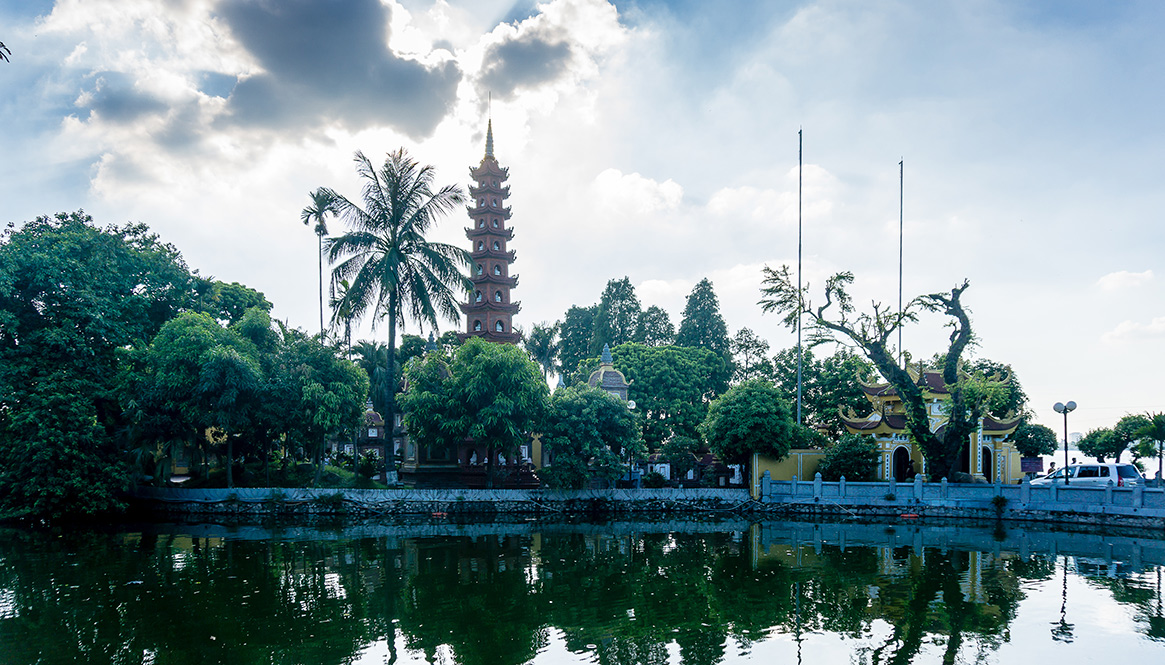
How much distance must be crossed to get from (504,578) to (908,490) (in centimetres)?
1994

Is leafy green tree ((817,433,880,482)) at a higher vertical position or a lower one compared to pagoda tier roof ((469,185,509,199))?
lower

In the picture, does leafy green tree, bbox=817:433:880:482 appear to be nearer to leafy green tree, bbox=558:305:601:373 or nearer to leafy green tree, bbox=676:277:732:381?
leafy green tree, bbox=676:277:732:381

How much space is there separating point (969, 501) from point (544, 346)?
31897 mm

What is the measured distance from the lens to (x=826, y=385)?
40.2 metres

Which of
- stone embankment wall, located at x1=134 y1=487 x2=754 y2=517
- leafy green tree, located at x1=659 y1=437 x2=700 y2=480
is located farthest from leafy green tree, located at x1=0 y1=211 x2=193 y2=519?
leafy green tree, located at x1=659 y1=437 x2=700 y2=480

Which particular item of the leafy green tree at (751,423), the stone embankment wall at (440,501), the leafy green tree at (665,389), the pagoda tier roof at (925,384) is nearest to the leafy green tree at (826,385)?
the pagoda tier roof at (925,384)

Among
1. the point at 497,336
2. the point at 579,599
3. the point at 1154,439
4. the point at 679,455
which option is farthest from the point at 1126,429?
the point at 579,599

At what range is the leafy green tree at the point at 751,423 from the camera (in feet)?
104

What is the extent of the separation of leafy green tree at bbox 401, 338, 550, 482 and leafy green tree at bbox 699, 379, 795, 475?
801 centimetres

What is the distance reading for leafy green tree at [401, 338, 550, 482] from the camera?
95.5 feet

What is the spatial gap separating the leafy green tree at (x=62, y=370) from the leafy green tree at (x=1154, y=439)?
131 feet

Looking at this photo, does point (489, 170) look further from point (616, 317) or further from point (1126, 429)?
point (1126, 429)

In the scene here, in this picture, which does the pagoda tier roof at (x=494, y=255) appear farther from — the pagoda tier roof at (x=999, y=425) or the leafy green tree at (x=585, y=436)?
the pagoda tier roof at (x=999, y=425)

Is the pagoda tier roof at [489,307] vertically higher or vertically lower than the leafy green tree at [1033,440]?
higher
